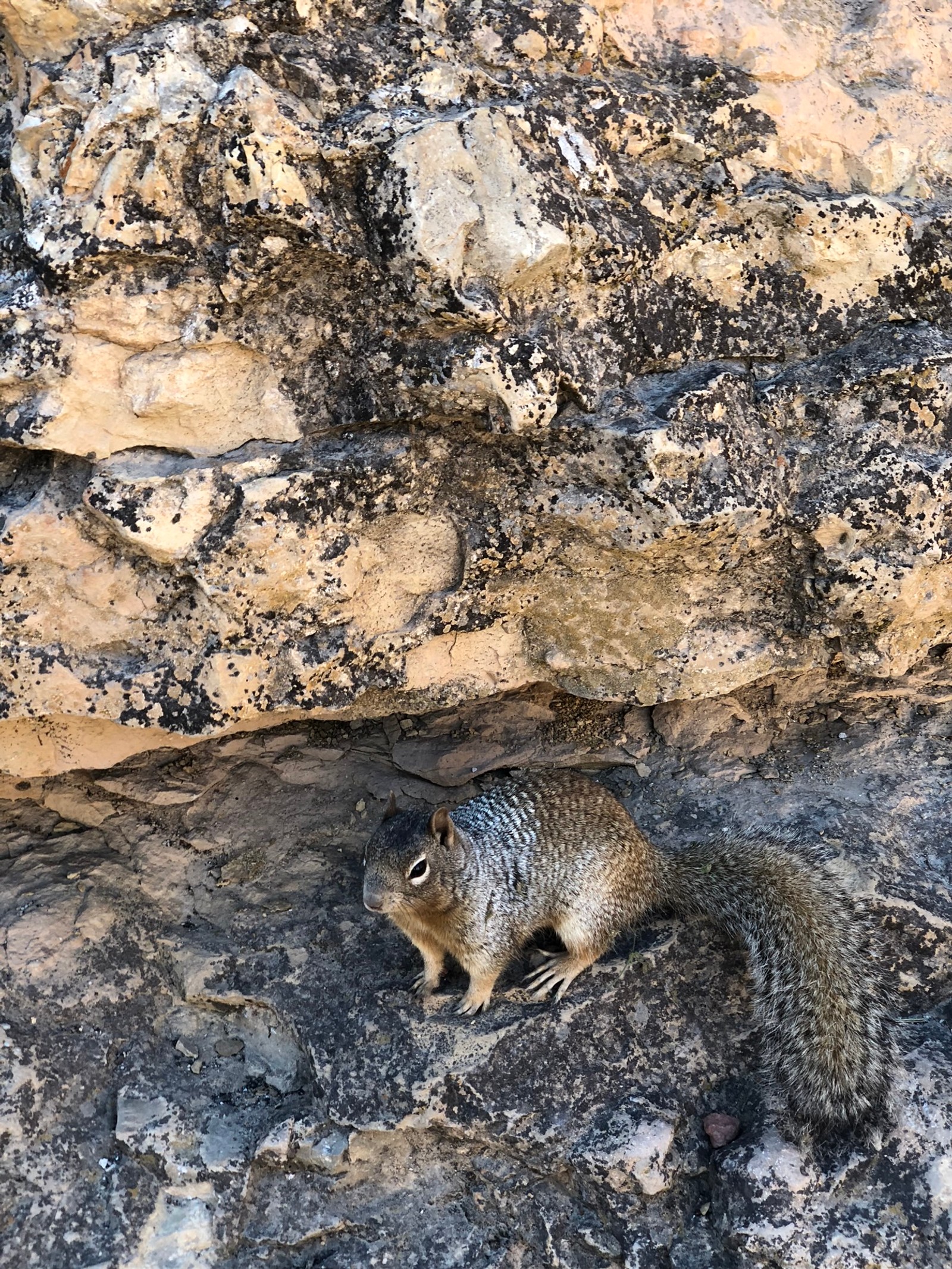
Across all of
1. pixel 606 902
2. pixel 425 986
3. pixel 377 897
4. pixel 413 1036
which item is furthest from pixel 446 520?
pixel 413 1036

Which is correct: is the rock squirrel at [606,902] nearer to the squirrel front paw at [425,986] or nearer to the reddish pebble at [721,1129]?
the squirrel front paw at [425,986]

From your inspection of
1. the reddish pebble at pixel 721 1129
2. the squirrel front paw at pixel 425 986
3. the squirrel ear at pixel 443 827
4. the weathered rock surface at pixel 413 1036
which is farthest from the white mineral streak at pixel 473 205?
the reddish pebble at pixel 721 1129

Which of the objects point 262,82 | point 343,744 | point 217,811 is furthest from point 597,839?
point 262,82

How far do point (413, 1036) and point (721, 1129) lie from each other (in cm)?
114

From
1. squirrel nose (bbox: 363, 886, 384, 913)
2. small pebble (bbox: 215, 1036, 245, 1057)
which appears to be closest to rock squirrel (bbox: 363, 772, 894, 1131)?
squirrel nose (bbox: 363, 886, 384, 913)

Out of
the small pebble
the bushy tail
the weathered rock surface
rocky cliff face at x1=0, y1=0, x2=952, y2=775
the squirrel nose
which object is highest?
rocky cliff face at x1=0, y1=0, x2=952, y2=775

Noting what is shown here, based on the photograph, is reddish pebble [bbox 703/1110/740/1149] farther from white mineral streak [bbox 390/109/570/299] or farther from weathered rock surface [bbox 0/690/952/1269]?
white mineral streak [bbox 390/109/570/299]

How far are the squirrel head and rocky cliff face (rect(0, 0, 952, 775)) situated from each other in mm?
528

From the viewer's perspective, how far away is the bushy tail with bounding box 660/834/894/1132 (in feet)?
11.3

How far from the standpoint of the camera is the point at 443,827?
378 centimetres

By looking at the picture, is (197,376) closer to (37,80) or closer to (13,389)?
(13,389)

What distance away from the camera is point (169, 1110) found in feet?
12.3

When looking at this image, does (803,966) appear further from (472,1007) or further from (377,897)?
(377,897)

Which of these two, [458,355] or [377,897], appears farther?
[377,897]
